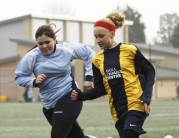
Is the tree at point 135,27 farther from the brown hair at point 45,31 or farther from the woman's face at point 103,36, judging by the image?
the woman's face at point 103,36

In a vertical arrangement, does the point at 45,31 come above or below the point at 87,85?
above

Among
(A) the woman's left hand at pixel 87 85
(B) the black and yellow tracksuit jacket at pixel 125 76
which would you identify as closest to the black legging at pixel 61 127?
(A) the woman's left hand at pixel 87 85

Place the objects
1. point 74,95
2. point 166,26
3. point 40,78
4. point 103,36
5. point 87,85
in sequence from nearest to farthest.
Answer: point 103,36, point 74,95, point 40,78, point 87,85, point 166,26

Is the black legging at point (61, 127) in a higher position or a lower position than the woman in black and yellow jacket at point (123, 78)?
lower

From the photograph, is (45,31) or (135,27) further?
(135,27)

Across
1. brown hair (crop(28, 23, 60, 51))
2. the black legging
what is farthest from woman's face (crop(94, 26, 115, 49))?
the black legging

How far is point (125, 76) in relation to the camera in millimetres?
7539

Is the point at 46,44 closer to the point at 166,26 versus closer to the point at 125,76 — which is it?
the point at 125,76

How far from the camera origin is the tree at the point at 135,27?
10688 centimetres

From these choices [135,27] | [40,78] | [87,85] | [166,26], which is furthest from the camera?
[166,26]

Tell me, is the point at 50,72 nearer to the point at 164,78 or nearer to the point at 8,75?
the point at 8,75

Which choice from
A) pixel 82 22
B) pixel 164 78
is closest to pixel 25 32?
pixel 82 22

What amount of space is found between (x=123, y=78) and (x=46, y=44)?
1229 mm

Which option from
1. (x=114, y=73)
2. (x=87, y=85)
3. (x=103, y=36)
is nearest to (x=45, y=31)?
(x=87, y=85)
